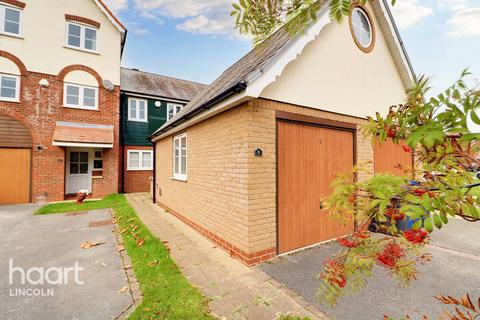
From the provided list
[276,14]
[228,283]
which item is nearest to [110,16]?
[276,14]

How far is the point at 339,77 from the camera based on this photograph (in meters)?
5.79

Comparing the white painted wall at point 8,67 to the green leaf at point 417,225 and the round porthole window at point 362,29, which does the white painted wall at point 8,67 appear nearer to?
the round porthole window at point 362,29

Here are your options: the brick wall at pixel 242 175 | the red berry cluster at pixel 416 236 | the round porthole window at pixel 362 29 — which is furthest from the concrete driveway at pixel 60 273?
the round porthole window at pixel 362 29

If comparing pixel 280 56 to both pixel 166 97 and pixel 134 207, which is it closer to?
pixel 134 207

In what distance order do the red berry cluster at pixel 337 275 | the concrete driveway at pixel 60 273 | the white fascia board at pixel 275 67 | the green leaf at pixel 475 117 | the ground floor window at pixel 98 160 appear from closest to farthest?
1. the green leaf at pixel 475 117
2. the red berry cluster at pixel 337 275
3. the concrete driveway at pixel 60 273
4. the white fascia board at pixel 275 67
5. the ground floor window at pixel 98 160

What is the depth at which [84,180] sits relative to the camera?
13.7 metres

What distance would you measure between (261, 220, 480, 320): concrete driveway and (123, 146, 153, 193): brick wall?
12544 millimetres

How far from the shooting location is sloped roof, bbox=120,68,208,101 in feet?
53.9

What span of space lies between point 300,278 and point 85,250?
16.1 feet

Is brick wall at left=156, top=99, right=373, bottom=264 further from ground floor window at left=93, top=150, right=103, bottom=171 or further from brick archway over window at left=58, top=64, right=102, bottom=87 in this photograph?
brick archway over window at left=58, top=64, right=102, bottom=87

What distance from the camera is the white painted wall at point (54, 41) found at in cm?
1178

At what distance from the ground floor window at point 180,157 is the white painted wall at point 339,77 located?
13.6 ft

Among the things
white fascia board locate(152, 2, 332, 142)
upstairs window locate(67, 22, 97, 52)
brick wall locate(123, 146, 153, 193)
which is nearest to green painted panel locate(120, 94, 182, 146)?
brick wall locate(123, 146, 153, 193)

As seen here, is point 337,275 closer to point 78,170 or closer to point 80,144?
point 80,144
